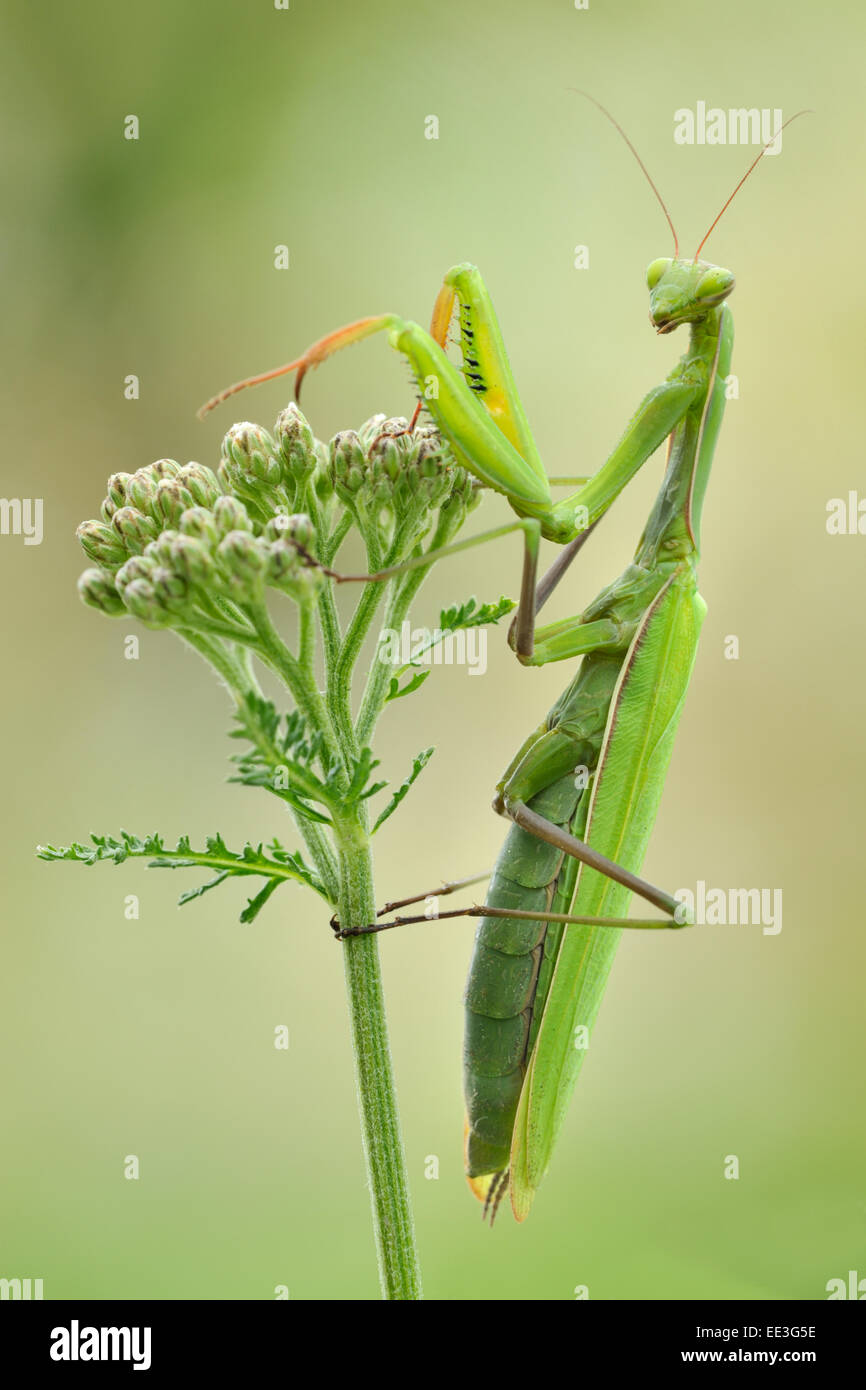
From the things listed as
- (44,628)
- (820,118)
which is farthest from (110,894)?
(820,118)

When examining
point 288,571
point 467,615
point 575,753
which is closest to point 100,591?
point 288,571

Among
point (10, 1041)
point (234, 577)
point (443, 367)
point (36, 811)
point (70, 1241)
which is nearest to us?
point (234, 577)

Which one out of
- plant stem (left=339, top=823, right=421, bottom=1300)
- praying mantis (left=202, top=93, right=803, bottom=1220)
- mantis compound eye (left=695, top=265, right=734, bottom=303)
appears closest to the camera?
plant stem (left=339, top=823, right=421, bottom=1300)

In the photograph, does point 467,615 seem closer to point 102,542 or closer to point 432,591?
point 102,542

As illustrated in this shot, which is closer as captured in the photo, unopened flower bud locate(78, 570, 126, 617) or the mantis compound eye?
unopened flower bud locate(78, 570, 126, 617)

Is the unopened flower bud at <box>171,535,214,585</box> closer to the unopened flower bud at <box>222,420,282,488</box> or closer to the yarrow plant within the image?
the yarrow plant

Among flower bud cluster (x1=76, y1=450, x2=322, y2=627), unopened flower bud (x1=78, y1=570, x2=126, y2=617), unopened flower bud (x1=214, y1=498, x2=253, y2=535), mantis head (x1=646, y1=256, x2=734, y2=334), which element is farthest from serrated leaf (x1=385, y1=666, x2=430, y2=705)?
mantis head (x1=646, y1=256, x2=734, y2=334)

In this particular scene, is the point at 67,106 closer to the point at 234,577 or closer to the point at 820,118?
the point at 820,118
